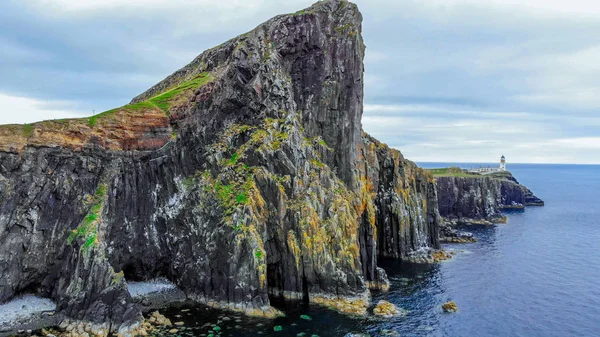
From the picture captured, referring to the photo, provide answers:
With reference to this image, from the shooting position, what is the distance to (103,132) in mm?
59562

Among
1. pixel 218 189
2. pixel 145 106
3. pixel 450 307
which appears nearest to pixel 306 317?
pixel 450 307

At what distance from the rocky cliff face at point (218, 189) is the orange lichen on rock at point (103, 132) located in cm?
16

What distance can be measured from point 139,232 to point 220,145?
16.6 meters

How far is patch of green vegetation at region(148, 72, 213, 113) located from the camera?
66188 mm

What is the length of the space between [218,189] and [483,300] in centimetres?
4034

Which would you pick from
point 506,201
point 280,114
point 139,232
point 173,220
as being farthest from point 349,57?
point 506,201

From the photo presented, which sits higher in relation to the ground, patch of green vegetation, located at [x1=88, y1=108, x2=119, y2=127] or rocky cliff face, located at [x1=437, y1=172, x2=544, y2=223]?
patch of green vegetation, located at [x1=88, y1=108, x2=119, y2=127]

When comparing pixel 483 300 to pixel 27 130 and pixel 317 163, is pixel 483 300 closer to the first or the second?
pixel 317 163

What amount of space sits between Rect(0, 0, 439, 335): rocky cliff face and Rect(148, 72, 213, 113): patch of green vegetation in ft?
1.04

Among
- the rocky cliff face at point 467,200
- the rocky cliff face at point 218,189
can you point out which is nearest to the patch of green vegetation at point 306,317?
the rocky cliff face at point 218,189

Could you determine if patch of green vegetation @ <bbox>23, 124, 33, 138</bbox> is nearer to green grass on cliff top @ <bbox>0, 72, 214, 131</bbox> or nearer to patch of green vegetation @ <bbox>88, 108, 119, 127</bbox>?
green grass on cliff top @ <bbox>0, 72, 214, 131</bbox>

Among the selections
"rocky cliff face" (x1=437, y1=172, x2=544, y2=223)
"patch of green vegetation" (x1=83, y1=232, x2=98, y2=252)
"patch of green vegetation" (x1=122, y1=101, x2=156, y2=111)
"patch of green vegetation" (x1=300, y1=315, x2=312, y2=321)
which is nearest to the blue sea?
"patch of green vegetation" (x1=300, y1=315, x2=312, y2=321)

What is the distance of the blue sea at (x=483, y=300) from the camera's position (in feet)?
166

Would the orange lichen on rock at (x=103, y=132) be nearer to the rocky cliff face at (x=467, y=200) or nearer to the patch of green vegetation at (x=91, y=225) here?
the patch of green vegetation at (x=91, y=225)
